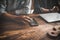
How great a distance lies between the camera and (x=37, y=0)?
2143 mm

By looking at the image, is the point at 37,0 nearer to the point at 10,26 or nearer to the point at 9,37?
the point at 10,26

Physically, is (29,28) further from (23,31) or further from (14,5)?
(14,5)

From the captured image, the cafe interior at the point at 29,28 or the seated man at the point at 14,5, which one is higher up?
the seated man at the point at 14,5

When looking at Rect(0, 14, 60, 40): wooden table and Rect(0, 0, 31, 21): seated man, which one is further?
Rect(0, 0, 31, 21): seated man

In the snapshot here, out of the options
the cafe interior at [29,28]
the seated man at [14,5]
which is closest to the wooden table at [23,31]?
the cafe interior at [29,28]

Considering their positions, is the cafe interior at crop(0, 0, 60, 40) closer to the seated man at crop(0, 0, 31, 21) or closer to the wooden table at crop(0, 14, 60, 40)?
the wooden table at crop(0, 14, 60, 40)

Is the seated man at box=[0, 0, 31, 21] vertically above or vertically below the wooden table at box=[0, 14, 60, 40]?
above

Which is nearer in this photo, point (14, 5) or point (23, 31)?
point (23, 31)

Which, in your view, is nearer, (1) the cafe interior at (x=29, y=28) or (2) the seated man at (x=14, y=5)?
(1) the cafe interior at (x=29, y=28)

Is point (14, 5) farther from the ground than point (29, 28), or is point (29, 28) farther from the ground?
point (14, 5)

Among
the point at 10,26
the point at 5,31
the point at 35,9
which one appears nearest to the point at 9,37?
the point at 5,31

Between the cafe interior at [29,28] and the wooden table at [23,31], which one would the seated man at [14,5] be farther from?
Answer: the wooden table at [23,31]

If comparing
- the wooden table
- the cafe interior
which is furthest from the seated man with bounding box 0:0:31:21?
the wooden table

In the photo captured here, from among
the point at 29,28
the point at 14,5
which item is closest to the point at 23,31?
the point at 29,28
